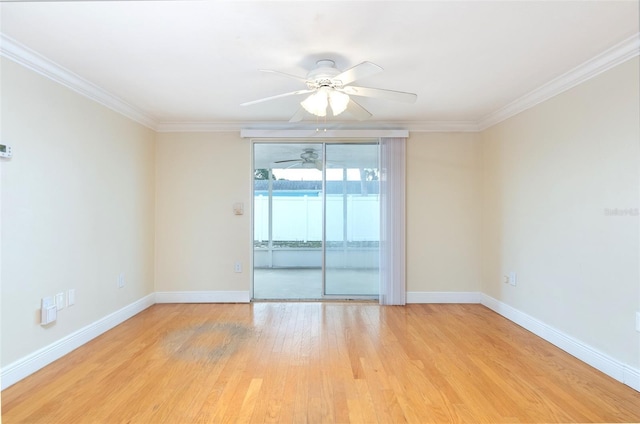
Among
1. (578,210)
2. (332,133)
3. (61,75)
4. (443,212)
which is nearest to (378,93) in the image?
(332,133)

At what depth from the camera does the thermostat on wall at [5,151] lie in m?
2.00

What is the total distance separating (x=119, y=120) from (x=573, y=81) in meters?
4.12

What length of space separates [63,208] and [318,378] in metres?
2.38

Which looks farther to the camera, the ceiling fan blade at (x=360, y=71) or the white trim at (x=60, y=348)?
the white trim at (x=60, y=348)

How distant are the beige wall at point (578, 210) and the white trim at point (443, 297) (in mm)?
484

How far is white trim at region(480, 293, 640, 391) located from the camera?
6.95 ft

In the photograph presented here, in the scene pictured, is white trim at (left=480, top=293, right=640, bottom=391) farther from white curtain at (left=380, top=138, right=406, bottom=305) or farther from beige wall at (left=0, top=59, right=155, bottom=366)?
beige wall at (left=0, top=59, right=155, bottom=366)

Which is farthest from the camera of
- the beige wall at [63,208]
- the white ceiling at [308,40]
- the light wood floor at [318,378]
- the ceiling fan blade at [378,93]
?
the ceiling fan blade at [378,93]

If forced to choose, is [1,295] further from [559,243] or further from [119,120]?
[559,243]

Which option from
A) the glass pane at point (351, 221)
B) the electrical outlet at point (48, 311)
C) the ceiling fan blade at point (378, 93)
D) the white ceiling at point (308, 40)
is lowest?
the electrical outlet at point (48, 311)

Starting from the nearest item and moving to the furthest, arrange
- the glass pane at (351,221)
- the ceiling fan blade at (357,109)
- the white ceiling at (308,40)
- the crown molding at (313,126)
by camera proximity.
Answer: the white ceiling at (308,40) → the ceiling fan blade at (357,109) → the crown molding at (313,126) → the glass pane at (351,221)

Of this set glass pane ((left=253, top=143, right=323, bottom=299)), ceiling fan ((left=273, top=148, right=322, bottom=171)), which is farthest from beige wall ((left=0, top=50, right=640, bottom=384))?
glass pane ((left=253, top=143, right=323, bottom=299))

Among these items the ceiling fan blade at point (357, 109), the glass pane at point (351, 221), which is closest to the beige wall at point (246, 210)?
the glass pane at point (351, 221)

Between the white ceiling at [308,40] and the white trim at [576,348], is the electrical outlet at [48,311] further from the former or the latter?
the white trim at [576,348]
